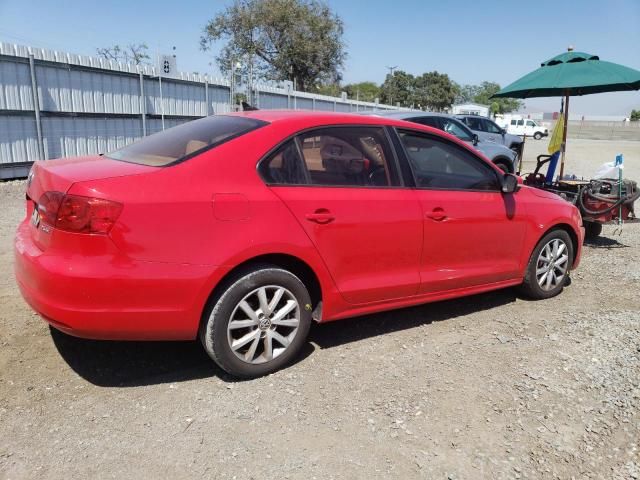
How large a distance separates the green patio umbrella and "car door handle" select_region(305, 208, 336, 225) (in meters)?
5.89

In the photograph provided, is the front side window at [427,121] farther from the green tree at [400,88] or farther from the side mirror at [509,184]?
the green tree at [400,88]

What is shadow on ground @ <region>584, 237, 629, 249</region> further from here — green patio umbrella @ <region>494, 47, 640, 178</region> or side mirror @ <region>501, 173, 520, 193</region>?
side mirror @ <region>501, 173, 520, 193</region>

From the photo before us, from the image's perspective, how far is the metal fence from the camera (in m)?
10.1

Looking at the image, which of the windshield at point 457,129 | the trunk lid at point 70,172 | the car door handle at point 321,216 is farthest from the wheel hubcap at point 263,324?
the windshield at point 457,129

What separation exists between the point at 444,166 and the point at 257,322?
6.58 feet

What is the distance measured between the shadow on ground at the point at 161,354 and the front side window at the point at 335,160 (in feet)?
3.90

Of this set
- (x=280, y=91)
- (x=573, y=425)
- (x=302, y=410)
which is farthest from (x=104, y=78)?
(x=573, y=425)

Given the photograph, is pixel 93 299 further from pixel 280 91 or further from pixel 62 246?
pixel 280 91

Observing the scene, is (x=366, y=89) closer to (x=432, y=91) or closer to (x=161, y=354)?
(x=432, y=91)

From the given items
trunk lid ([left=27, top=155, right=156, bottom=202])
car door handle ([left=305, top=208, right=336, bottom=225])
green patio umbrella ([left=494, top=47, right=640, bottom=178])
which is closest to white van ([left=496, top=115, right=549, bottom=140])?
green patio umbrella ([left=494, top=47, right=640, bottom=178])

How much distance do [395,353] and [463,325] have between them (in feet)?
2.84

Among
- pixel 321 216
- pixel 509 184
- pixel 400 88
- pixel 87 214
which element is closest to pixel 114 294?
pixel 87 214

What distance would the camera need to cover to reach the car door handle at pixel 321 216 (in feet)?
10.8

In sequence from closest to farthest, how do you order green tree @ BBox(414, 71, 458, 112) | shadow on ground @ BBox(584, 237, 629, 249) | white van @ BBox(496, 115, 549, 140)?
shadow on ground @ BBox(584, 237, 629, 249) → white van @ BBox(496, 115, 549, 140) → green tree @ BBox(414, 71, 458, 112)
